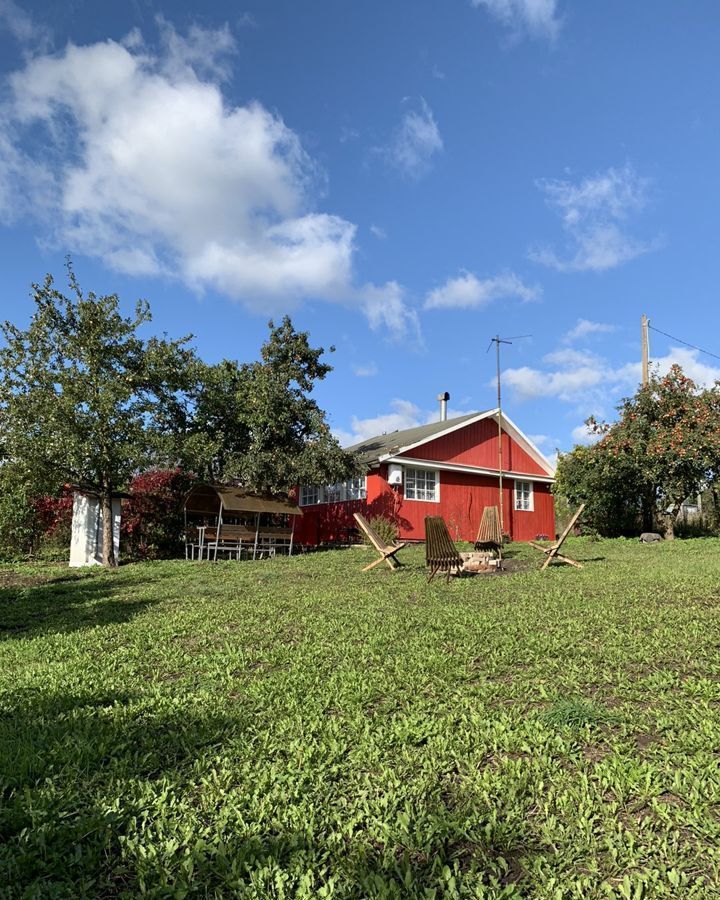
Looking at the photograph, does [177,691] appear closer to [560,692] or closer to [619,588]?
[560,692]

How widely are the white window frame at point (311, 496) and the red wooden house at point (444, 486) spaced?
1.5 inches

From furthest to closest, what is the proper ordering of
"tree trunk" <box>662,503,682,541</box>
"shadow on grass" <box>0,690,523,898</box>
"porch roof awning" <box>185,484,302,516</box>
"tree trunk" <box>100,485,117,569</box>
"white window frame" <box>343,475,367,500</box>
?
"white window frame" <box>343,475,367,500</box> < "tree trunk" <box>662,503,682,541</box> < "porch roof awning" <box>185,484,302,516</box> < "tree trunk" <box>100,485,117,569</box> < "shadow on grass" <box>0,690,523,898</box>

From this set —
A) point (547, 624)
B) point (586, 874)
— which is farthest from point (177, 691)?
point (547, 624)

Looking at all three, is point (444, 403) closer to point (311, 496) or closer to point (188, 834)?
point (311, 496)

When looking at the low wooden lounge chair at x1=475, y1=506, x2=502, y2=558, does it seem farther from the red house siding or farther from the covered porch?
the red house siding

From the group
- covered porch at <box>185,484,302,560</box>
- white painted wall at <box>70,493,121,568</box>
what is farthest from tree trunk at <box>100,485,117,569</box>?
covered porch at <box>185,484,302,560</box>

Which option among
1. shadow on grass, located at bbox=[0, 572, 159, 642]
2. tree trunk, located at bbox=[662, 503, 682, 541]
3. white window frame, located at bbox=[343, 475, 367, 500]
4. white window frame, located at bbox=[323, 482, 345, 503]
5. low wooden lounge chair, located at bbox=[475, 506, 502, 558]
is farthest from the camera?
white window frame, located at bbox=[323, 482, 345, 503]

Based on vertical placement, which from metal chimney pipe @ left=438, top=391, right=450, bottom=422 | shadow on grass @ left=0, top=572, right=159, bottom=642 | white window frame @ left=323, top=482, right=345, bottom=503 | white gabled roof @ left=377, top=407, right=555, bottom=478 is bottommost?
shadow on grass @ left=0, top=572, right=159, bottom=642

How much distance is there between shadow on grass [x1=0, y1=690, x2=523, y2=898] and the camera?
216 cm

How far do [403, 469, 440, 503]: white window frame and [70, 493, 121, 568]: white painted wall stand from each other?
30.4 ft

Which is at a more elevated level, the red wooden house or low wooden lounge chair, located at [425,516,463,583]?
the red wooden house

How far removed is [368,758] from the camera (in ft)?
9.93

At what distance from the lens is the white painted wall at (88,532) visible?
15016 millimetres

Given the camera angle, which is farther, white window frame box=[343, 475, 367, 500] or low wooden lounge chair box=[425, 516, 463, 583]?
white window frame box=[343, 475, 367, 500]
